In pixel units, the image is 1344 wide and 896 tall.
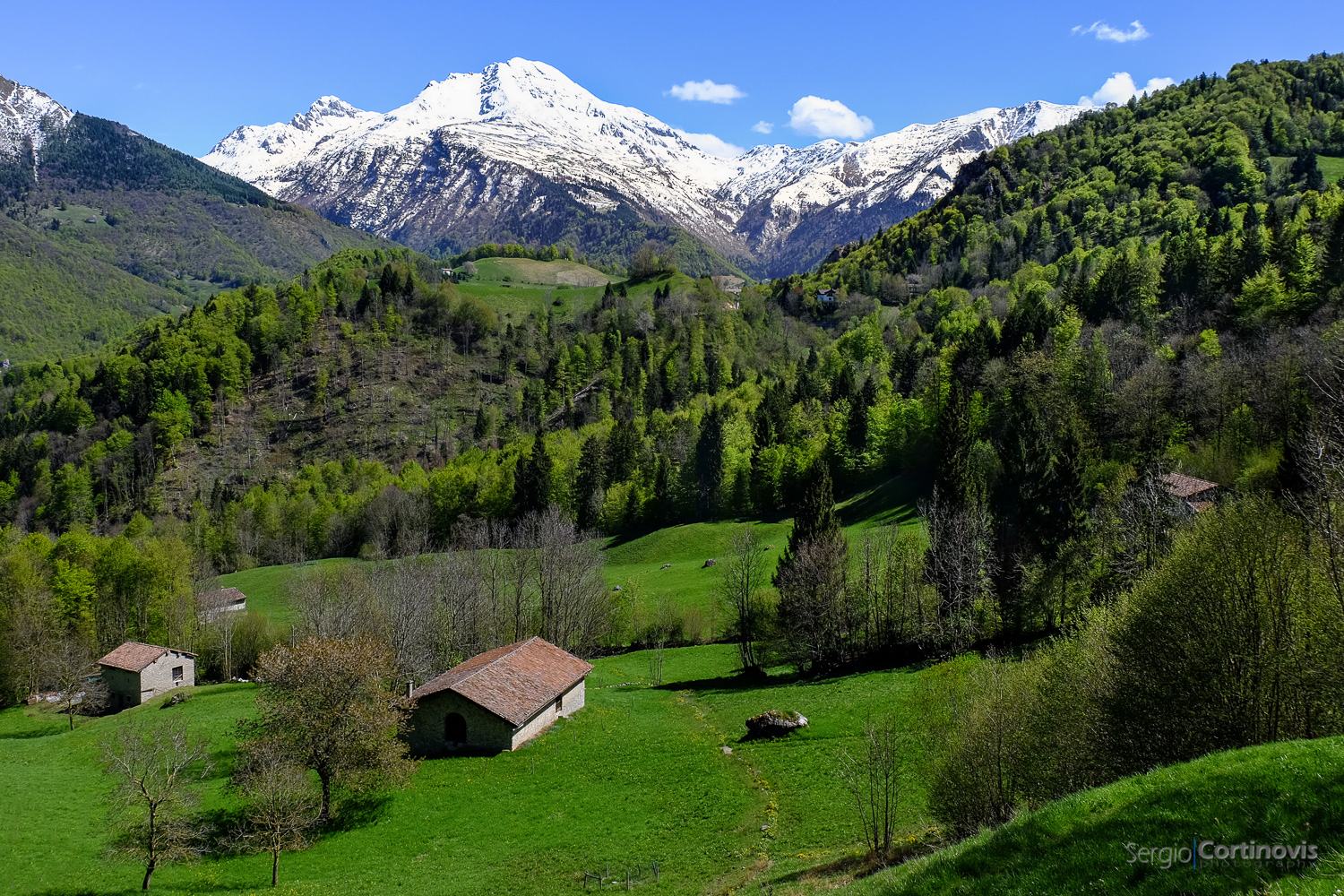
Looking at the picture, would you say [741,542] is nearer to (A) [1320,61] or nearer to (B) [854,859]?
(B) [854,859]

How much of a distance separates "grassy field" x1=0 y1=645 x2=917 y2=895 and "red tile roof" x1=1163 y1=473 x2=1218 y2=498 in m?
25.2

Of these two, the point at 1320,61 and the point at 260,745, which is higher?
the point at 1320,61

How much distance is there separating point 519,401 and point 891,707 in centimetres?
14645

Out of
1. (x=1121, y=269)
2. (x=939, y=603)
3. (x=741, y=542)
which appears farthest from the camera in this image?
(x=1121, y=269)

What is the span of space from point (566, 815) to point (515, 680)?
12.0 m

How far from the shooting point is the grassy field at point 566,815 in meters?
28.2

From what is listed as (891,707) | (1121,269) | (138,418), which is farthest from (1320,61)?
(138,418)

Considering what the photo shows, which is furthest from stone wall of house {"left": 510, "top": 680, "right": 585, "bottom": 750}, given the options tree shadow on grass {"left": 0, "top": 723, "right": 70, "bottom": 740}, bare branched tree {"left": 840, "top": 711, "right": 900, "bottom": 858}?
tree shadow on grass {"left": 0, "top": 723, "right": 70, "bottom": 740}

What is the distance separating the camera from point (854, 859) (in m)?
24.0

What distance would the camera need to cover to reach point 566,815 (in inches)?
1302

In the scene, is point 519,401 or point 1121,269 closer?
point 1121,269

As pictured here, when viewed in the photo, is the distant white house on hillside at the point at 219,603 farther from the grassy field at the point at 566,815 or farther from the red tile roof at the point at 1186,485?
the red tile roof at the point at 1186,485

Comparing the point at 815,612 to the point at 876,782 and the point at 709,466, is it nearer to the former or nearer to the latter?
the point at 876,782

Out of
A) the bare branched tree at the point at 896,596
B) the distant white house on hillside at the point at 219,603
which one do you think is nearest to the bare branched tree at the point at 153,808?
the bare branched tree at the point at 896,596
